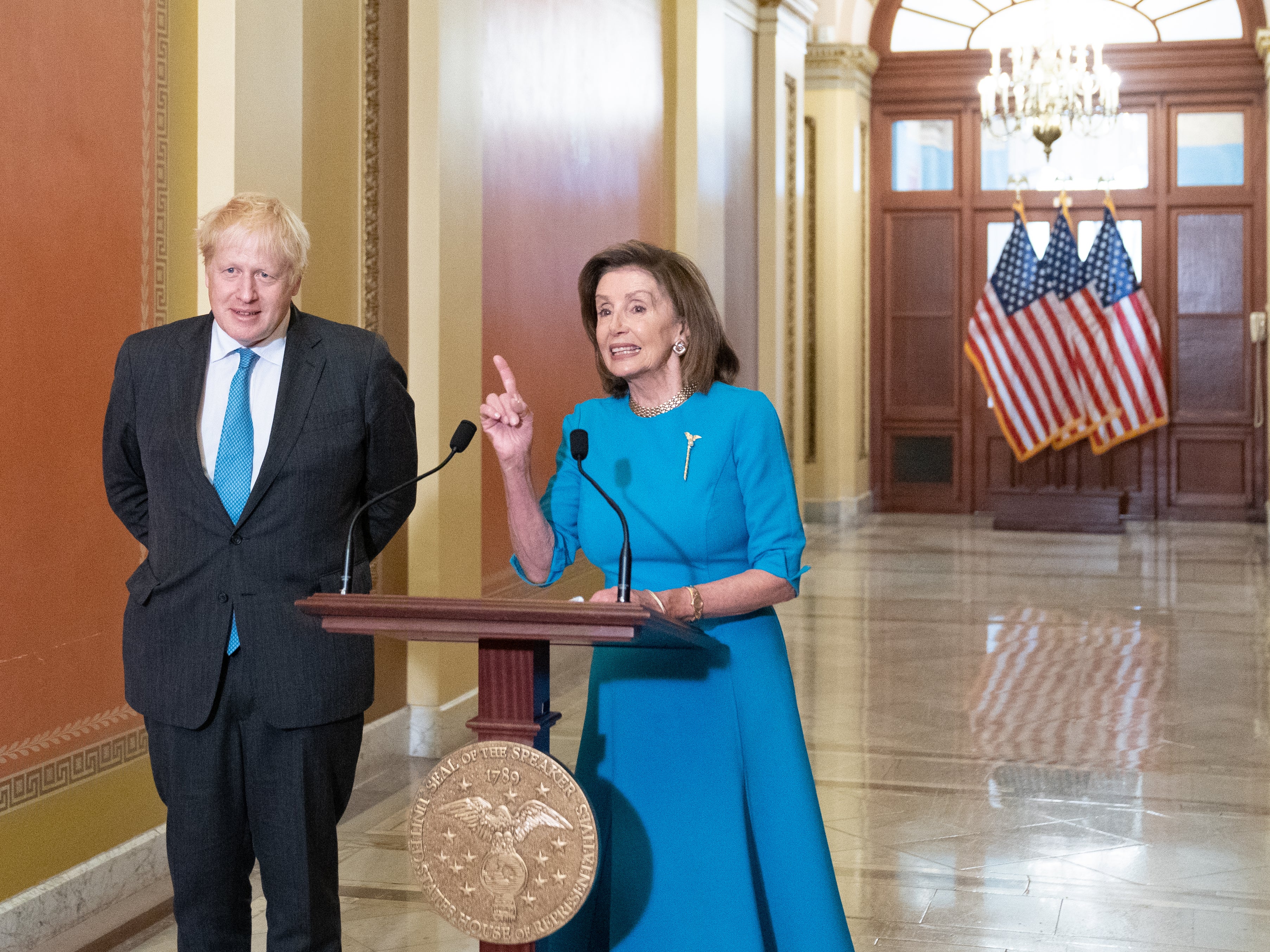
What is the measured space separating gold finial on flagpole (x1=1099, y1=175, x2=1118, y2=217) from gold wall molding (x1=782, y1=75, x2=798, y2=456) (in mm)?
3267

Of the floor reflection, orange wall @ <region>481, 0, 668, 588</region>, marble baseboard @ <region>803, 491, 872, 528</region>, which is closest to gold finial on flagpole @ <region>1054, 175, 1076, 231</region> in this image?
marble baseboard @ <region>803, 491, 872, 528</region>

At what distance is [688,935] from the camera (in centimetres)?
216

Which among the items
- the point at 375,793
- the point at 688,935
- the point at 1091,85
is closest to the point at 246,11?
the point at 375,793

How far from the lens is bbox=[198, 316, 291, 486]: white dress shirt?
2322mm

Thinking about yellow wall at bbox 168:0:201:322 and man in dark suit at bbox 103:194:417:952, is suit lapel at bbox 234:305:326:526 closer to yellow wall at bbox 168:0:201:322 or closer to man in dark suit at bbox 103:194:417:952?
man in dark suit at bbox 103:194:417:952

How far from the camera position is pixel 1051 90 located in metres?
10.8

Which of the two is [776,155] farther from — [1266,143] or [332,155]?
[332,155]

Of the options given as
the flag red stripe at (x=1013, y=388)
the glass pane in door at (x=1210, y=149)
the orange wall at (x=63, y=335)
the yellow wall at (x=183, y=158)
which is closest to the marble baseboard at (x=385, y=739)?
the orange wall at (x=63, y=335)

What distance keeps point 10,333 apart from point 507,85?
10.3 feet

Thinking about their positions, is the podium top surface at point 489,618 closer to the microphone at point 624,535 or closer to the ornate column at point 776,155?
the microphone at point 624,535

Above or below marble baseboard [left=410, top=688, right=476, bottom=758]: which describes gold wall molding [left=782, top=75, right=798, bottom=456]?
above

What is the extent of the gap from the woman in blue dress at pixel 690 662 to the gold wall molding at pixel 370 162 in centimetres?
257

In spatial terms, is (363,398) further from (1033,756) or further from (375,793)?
(1033,756)

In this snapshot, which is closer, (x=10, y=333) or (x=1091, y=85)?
(x=10, y=333)
